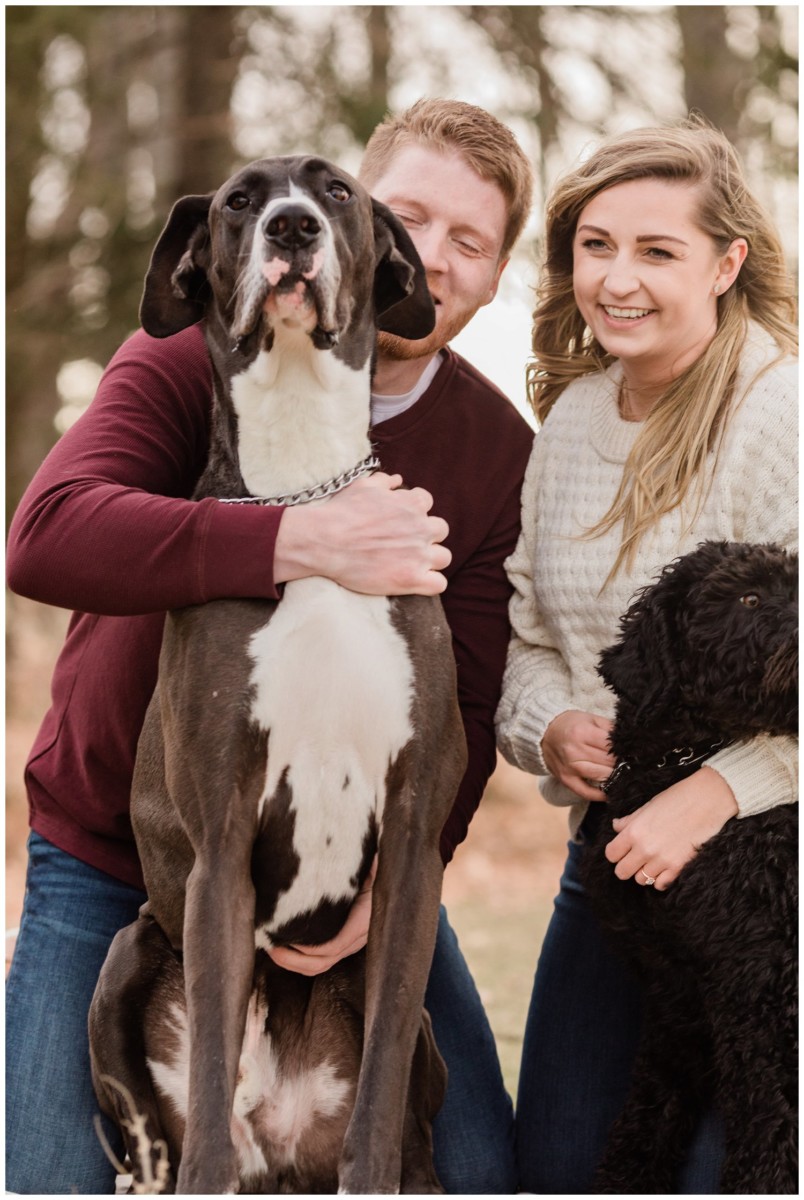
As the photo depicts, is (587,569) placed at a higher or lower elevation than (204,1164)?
higher

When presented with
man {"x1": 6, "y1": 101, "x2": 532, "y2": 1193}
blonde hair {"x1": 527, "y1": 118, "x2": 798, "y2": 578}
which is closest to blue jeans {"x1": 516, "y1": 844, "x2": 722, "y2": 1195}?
man {"x1": 6, "y1": 101, "x2": 532, "y2": 1193}

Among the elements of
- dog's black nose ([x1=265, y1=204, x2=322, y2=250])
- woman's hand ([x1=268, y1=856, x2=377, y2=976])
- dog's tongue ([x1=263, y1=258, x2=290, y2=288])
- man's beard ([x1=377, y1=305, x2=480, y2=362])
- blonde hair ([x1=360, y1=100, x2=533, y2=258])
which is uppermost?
blonde hair ([x1=360, y1=100, x2=533, y2=258])

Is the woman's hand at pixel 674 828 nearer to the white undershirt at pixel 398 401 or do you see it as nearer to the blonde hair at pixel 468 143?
the white undershirt at pixel 398 401

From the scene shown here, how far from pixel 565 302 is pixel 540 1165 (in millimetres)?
2270

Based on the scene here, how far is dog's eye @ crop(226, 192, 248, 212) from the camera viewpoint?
2650 mm

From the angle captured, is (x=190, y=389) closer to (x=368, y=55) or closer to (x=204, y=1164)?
(x=204, y=1164)

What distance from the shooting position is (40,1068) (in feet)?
10.1

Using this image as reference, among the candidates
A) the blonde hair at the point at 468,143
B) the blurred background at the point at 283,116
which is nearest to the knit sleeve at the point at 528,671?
the blonde hair at the point at 468,143

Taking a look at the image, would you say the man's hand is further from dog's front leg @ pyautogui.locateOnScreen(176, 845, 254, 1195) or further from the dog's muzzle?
dog's front leg @ pyautogui.locateOnScreen(176, 845, 254, 1195)

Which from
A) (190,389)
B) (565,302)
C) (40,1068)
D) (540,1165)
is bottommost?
(540,1165)

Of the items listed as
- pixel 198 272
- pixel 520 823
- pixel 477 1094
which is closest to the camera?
pixel 198 272

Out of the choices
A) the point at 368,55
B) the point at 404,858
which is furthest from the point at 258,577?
the point at 368,55

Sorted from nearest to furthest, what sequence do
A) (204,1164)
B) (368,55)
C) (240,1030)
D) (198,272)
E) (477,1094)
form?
(204,1164), (240,1030), (198,272), (477,1094), (368,55)

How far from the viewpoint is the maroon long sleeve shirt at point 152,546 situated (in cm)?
265
